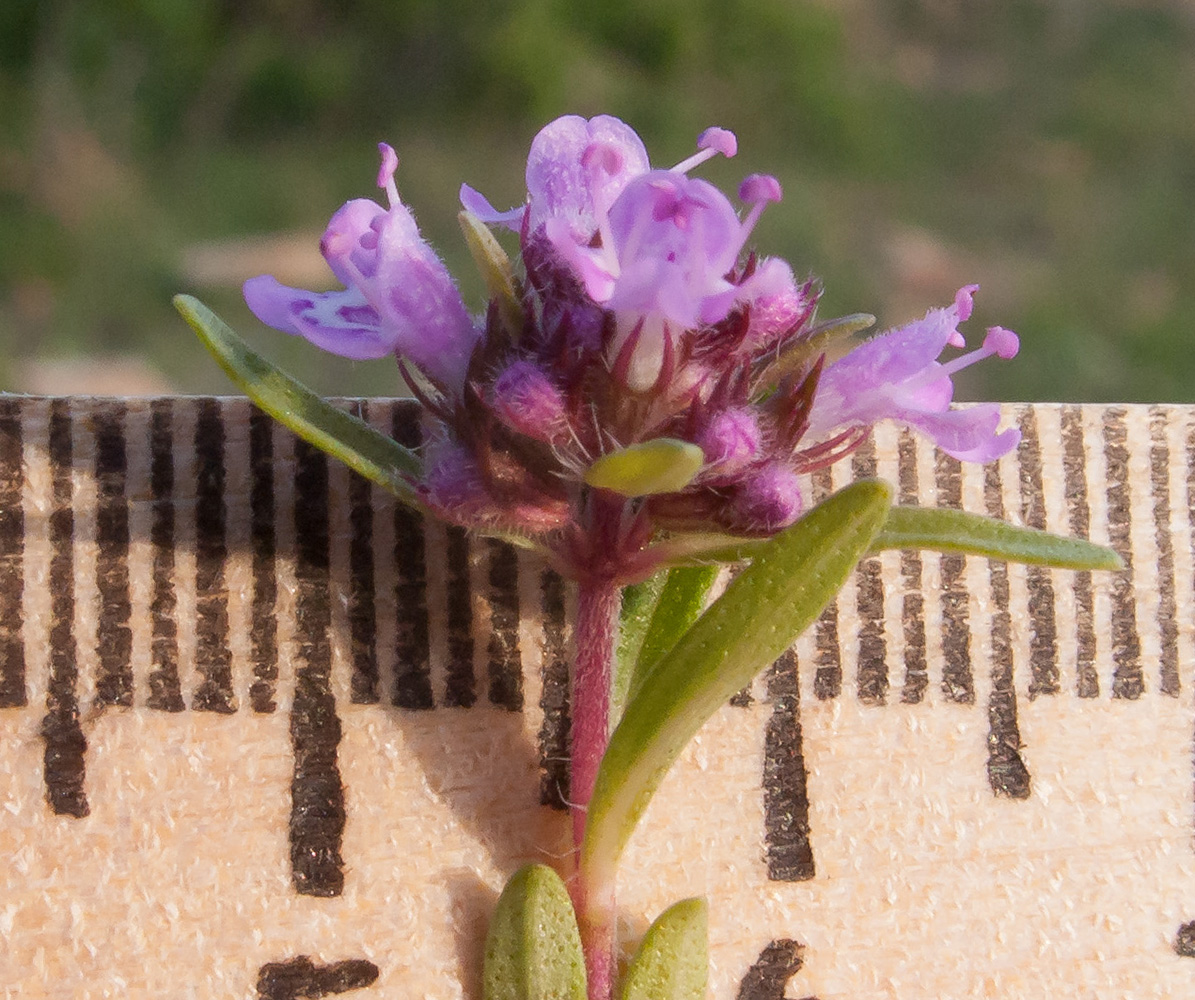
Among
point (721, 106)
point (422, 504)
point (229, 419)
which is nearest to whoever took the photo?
point (422, 504)

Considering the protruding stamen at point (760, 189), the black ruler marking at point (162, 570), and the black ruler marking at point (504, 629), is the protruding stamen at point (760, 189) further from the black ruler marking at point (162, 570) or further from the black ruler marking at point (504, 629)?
the black ruler marking at point (162, 570)

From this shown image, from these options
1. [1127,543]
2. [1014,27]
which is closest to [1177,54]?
[1014,27]

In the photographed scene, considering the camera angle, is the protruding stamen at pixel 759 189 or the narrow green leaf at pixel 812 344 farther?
the narrow green leaf at pixel 812 344

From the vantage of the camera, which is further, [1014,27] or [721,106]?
[1014,27]

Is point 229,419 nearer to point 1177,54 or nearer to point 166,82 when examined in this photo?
point 166,82

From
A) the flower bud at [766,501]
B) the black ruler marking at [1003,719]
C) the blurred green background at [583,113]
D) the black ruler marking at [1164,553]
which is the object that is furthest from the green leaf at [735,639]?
the blurred green background at [583,113]

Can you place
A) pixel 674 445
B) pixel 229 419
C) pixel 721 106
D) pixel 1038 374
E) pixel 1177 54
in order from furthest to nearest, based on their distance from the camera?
pixel 1177 54, pixel 721 106, pixel 1038 374, pixel 229 419, pixel 674 445
